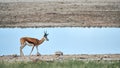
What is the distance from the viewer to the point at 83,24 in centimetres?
1379

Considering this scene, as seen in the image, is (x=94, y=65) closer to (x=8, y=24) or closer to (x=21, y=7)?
(x=8, y=24)

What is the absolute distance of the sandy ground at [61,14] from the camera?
13.9 meters

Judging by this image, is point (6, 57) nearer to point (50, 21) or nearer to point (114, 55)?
point (114, 55)

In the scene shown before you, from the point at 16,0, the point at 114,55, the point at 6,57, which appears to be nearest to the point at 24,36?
the point at 6,57

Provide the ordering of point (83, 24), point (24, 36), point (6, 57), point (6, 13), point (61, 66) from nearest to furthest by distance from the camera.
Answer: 1. point (61, 66)
2. point (6, 57)
3. point (24, 36)
4. point (83, 24)
5. point (6, 13)

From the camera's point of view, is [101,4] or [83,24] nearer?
[83,24]

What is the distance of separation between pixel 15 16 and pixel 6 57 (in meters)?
4.52

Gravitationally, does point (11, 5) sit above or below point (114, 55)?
above

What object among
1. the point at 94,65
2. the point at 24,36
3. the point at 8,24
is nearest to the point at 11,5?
the point at 8,24

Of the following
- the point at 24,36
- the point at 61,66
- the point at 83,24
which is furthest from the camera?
the point at 83,24

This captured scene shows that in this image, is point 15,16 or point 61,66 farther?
point 15,16

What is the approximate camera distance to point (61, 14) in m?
14.7

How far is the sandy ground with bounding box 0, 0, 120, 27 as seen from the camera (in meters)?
13.9

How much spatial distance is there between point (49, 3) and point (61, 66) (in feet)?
24.9
